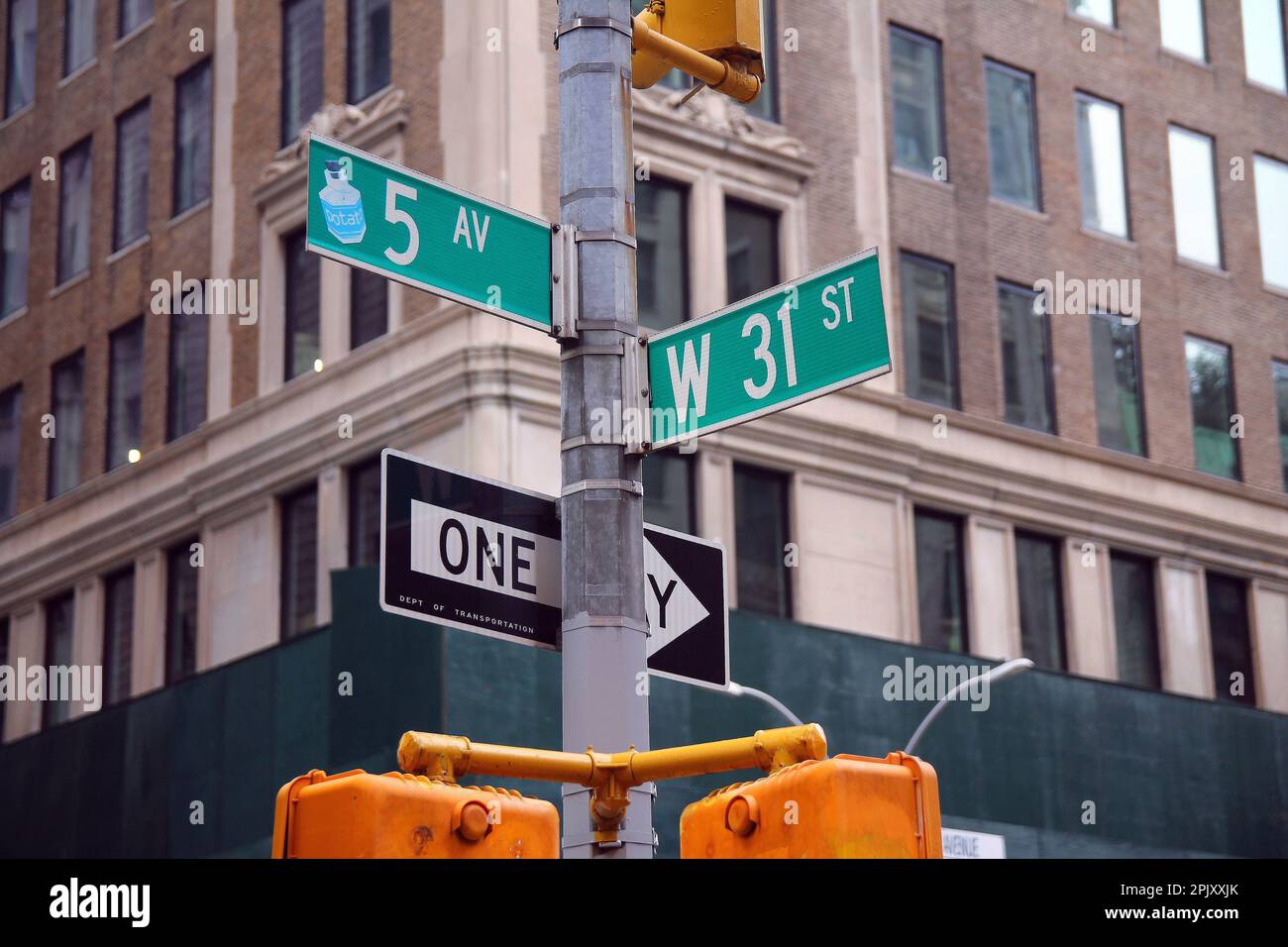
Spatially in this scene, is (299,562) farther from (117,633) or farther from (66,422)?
(66,422)

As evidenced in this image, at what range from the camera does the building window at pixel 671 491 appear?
81.8 ft

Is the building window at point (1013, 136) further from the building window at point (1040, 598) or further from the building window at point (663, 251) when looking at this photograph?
the building window at point (663, 251)

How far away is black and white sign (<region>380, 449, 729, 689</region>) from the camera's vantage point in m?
6.77

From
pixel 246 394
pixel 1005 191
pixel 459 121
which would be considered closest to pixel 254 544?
pixel 246 394

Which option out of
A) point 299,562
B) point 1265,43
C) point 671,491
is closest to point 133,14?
point 299,562

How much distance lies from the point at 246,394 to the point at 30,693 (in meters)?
6.85

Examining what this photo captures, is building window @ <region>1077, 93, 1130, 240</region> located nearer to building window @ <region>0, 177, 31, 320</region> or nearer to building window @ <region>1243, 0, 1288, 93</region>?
building window @ <region>1243, 0, 1288, 93</region>

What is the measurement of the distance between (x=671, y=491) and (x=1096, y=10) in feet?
38.1

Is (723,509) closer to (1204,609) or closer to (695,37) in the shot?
(1204,609)

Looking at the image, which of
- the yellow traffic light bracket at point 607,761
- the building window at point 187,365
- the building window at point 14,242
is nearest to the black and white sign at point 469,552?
the yellow traffic light bracket at point 607,761

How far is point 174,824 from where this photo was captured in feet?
79.9

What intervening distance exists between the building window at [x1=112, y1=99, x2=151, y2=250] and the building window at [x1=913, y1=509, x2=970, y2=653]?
12.2 meters

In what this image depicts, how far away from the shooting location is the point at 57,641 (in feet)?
100
